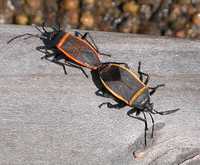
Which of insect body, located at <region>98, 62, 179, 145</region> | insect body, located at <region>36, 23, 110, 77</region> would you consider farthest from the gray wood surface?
insect body, located at <region>36, 23, 110, 77</region>

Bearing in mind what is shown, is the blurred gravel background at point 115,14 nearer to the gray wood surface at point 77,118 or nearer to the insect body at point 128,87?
the insect body at point 128,87

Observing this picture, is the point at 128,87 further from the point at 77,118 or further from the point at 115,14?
the point at 115,14

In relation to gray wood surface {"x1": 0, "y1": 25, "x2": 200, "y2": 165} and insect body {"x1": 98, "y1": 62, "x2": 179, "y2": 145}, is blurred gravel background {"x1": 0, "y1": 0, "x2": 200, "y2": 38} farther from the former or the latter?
gray wood surface {"x1": 0, "y1": 25, "x2": 200, "y2": 165}

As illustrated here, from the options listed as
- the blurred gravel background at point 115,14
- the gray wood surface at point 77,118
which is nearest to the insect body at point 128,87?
the gray wood surface at point 77,118

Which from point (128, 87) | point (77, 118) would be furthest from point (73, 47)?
point (77, 118)

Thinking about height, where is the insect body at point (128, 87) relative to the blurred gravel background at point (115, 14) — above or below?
below

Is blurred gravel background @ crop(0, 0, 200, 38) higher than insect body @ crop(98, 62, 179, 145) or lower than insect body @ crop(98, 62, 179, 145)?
higher

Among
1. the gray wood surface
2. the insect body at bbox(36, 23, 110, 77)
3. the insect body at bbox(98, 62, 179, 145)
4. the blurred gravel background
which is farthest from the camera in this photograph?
the blurred gravel background
